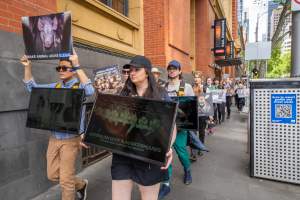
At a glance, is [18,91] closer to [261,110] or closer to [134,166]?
[134,166]

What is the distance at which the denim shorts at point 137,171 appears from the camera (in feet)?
7.98

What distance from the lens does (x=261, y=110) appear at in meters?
4.71

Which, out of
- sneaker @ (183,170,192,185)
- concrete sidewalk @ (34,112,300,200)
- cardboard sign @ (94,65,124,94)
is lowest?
concrete sidewalk @ (34,112,300,200)

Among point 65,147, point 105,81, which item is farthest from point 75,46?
point 65,147

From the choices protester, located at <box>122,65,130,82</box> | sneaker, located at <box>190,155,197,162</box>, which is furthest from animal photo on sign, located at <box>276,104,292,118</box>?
protester, located at <box>122,65,130,82</box>

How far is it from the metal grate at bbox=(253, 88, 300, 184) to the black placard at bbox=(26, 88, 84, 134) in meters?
3.17

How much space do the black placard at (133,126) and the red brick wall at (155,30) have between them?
24.2ft

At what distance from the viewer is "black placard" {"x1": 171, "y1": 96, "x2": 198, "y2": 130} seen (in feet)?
12.8

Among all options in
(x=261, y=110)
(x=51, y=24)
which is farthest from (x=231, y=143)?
(x=51, y=24)

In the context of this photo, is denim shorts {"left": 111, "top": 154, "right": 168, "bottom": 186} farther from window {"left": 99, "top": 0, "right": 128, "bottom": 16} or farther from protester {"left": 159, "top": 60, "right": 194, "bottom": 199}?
window {"left": 99, "top": 0, "right": 128, "bottom": 16}

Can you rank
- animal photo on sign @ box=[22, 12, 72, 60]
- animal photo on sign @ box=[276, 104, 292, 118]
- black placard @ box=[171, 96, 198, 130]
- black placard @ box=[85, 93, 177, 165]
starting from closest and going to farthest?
1. black placard @ box=[85, 93, 177, 165]
2. animal photo on sign @ box=[22, 12, 72, 60]
3. black placard @ box=[171, 96, 198, 130]
4. animal photo on sign @ box=[276, 104, 292, 118]

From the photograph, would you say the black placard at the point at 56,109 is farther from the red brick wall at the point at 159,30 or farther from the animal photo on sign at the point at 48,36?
the red brick wall at the point at 159,30

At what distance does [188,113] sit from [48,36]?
7.03 ft

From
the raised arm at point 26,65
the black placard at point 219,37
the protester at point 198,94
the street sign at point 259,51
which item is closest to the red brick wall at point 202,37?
the black placard at point 219,37
